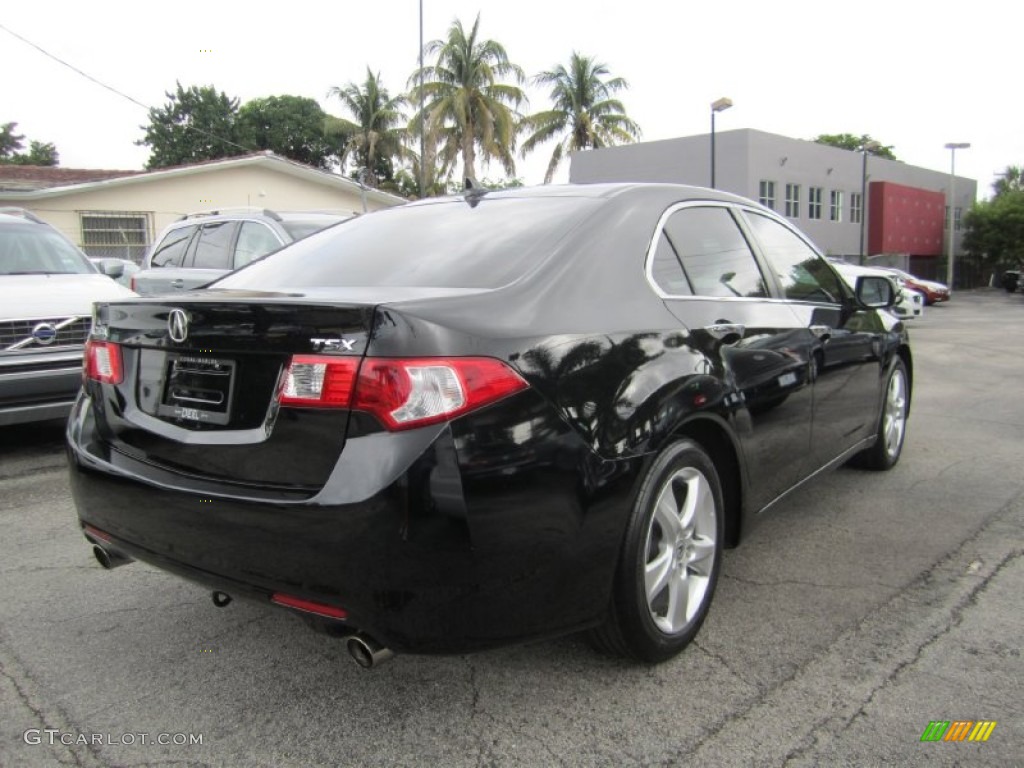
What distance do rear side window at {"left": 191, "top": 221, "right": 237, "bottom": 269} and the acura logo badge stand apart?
21.5 feet

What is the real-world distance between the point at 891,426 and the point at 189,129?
55.3m

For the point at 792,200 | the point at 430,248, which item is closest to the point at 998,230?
the point at 792,200

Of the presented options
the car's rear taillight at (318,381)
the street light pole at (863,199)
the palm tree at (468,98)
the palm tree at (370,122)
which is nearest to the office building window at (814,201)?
the street light pole at (863,199)

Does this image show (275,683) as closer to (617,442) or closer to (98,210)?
(617,442)

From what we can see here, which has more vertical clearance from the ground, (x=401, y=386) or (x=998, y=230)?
(x=998, y=230)

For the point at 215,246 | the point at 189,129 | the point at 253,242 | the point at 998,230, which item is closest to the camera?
the point at 253,242

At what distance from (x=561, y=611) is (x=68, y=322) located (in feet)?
15.6

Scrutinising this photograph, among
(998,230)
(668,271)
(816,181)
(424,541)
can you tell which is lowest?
(424,541)

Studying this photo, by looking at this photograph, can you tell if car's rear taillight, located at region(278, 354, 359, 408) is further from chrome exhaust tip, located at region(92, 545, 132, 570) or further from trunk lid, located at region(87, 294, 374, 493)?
chrome exhaust tip, located at region(92, 545, 132, 570)

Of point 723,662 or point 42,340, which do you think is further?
point 42,340

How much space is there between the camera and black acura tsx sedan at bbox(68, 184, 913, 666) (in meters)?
2.04

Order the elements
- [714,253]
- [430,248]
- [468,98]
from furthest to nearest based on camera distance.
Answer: [468,98]
[714,253]
[430,248]

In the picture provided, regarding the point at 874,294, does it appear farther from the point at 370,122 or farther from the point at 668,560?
the point at 370,122

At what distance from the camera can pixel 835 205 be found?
121ft
